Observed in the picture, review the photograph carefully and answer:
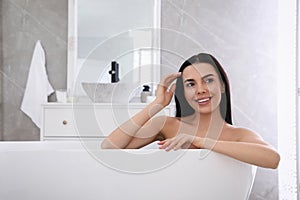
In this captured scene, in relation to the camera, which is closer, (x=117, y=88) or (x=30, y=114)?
(x=117, y=88)

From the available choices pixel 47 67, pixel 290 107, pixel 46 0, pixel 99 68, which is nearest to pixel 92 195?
pixel 99 68

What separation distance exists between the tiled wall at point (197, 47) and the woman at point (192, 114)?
1.36 metres

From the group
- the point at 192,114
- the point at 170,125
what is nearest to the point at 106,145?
the point at 170,125

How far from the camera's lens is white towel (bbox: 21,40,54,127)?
3579 mm

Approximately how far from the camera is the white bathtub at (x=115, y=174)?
6.08 ft

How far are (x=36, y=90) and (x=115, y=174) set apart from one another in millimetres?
1924

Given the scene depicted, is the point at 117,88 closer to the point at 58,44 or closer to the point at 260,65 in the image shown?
the point at 58,44

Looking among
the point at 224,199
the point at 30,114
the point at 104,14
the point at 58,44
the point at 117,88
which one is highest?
the point at 104,14

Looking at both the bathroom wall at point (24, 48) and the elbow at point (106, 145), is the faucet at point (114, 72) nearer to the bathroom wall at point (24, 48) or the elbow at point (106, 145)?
the bathroom wall at point (24, 48)

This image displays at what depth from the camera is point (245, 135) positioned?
196cm

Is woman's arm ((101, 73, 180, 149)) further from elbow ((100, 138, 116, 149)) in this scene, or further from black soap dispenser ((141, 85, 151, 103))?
black soap dispenser ((141, 85, 151, 103))

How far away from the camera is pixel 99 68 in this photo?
2895 mm

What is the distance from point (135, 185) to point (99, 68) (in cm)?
118

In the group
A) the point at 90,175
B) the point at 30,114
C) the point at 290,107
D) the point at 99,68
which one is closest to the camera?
the point at 90,175
